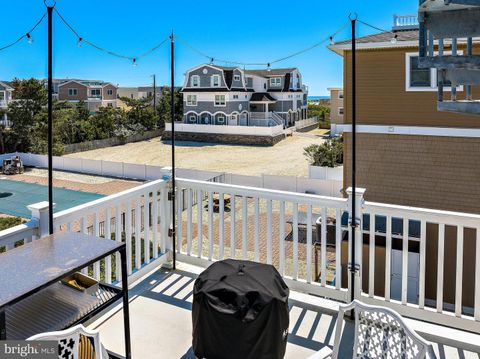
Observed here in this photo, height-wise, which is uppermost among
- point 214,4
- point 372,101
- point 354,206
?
point 214,4

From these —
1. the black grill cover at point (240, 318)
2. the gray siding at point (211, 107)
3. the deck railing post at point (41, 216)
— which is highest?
the gray siding at point (211, 107)

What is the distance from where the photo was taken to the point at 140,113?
30281 millimetres

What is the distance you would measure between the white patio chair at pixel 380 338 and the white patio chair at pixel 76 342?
844 mm

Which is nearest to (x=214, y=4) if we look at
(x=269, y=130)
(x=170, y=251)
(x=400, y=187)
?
(x=269, y=130)

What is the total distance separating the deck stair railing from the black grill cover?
1371 mm

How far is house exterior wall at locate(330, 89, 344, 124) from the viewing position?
33438mm

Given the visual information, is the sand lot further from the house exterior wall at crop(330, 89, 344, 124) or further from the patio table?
the patio table

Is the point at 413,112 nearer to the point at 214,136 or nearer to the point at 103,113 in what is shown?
Answer: the point at 214,136

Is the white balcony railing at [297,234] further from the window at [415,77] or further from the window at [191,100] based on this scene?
the window at [191,100]

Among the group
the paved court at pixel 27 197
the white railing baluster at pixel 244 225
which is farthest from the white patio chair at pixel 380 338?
the paved court at pixel 27 197

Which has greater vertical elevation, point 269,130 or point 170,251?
point 269,130

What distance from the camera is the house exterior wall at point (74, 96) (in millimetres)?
41750

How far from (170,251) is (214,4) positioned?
18917 mm

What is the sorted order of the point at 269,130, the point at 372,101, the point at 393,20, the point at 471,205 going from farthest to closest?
the point at 269,130, the point at 393,20, the point at 372,101, the point at 471,205
